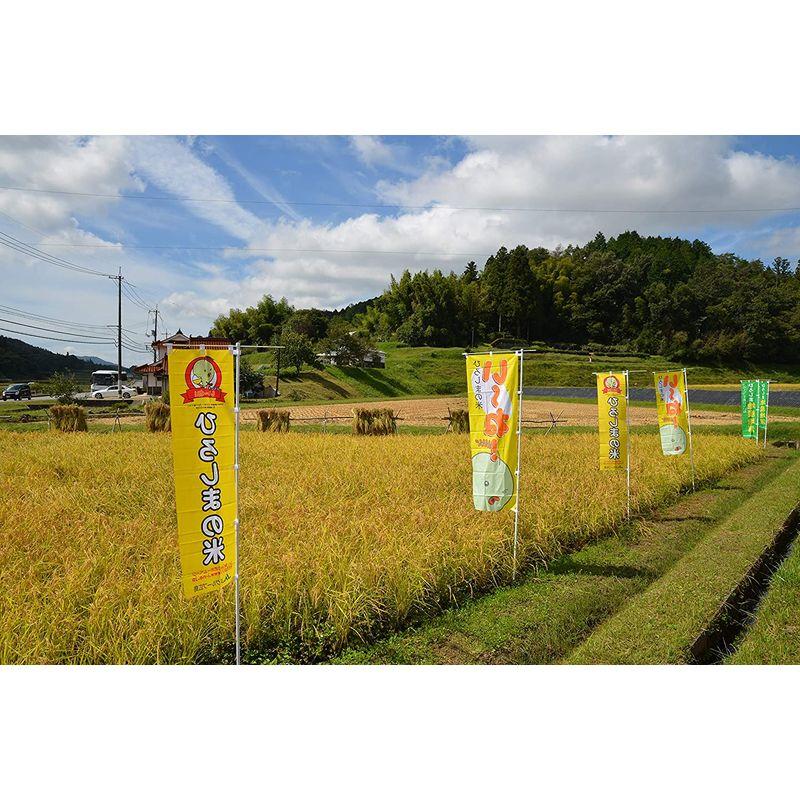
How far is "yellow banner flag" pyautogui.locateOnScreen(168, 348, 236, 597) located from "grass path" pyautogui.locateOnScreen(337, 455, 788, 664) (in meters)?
1.05

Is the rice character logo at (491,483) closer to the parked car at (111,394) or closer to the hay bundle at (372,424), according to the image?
the hay bundle at (372,424)

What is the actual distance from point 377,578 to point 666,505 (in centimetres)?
535

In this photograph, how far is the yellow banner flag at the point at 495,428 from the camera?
4.86 metres

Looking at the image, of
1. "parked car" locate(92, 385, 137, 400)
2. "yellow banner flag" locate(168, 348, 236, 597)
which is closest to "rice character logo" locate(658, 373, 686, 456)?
"yellow banner flag" locate(168, 348, 236, 597)

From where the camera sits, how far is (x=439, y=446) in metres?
10.2

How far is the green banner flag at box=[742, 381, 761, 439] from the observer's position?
1236 centimetres

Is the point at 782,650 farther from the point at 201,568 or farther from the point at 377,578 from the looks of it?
the point at 201,568

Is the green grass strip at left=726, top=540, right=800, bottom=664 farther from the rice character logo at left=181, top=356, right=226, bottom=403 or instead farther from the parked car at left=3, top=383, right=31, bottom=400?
the parked car at left=3, top=383, right=31, bottom=400

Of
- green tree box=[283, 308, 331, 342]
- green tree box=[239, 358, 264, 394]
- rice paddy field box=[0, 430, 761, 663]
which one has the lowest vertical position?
rice paddy field box=[0, 430, 761, 663]

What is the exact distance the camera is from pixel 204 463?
3.18 metres

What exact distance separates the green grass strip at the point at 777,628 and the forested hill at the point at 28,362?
3052cm

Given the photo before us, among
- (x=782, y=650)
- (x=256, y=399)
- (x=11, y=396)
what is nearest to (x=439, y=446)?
(x=782, y=650)

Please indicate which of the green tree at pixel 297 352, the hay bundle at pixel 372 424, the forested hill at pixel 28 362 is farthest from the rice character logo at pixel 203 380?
the forested hill at pixel 28 362

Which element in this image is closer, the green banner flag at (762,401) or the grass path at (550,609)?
the grass path at (550,609)
